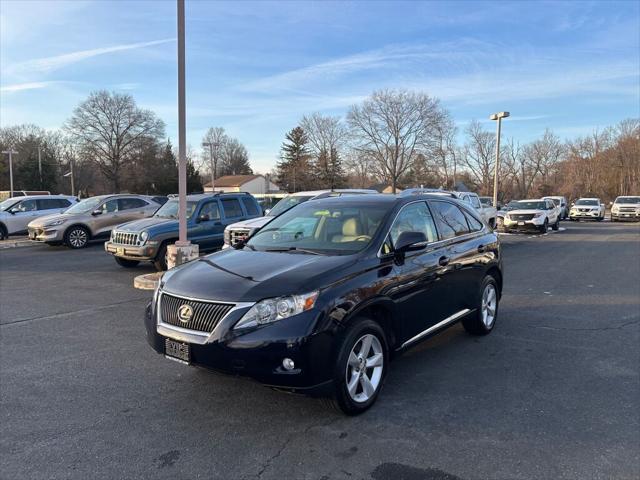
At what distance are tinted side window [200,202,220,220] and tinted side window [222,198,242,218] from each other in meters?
0.22

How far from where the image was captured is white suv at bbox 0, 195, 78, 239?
18719 mm

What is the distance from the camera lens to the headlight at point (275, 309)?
11.2ft

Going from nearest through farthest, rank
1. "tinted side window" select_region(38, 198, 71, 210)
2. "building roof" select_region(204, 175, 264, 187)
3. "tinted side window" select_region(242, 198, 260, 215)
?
"tinted side window" select_region(242, 198, 260, 215)
"tinted side window" select_region(38, 198, 71, 210)
"building roof" select_region(204, 175, 264, 187)

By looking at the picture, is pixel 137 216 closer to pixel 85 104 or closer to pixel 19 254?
pixel 19 254

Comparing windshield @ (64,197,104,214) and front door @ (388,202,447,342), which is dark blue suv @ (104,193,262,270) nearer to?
windshield @ (64,197,104,214)

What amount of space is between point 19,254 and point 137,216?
12.0ft

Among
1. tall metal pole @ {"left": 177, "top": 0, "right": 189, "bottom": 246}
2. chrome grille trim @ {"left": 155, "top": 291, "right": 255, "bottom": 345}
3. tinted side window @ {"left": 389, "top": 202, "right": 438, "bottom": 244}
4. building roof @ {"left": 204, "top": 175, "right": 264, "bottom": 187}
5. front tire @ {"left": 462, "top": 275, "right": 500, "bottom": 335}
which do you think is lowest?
front tire @ {"left": 462, "top": 275, "right": 500, "bottom": 335}

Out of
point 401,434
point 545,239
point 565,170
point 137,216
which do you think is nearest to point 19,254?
point 137,216

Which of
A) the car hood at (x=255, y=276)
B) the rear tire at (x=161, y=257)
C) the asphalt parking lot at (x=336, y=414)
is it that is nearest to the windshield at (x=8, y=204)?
the rear tire at (x=161, y=257)

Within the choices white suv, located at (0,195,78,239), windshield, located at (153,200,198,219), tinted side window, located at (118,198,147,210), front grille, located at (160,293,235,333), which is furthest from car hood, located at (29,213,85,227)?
front grille, located at (160,293,235,333)

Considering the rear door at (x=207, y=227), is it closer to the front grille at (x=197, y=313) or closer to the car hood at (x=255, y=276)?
the car hood at (x=255, y=276)

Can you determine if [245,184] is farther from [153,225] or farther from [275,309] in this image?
[275,309]

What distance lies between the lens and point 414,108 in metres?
63.5

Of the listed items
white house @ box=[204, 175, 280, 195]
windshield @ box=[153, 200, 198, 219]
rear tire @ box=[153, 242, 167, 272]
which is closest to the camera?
rear tire @ box=[153, 242, 167, 272]
